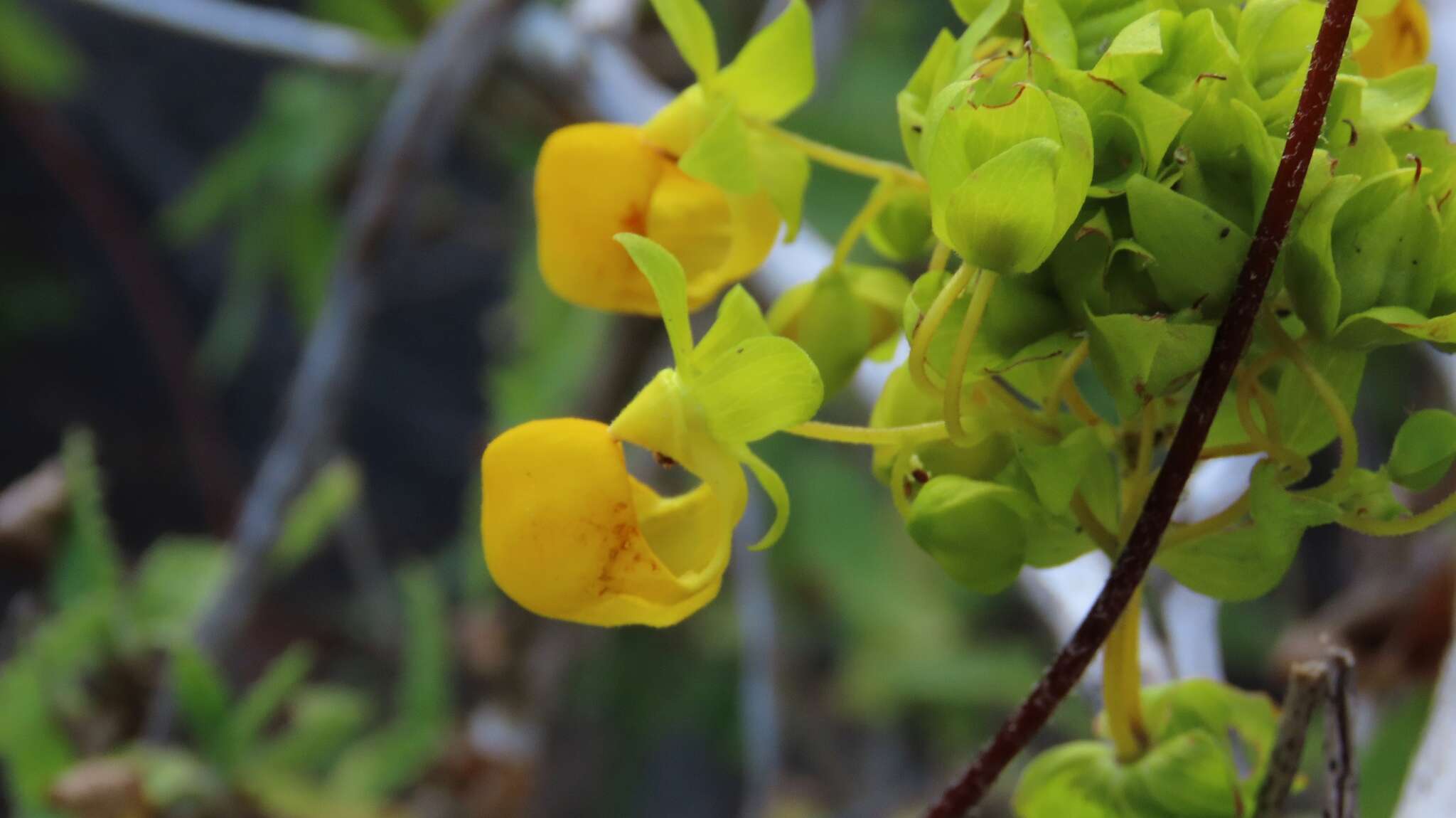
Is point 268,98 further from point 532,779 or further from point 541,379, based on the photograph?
point 532,779

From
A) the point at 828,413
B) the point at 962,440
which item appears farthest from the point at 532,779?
the point at 962,440

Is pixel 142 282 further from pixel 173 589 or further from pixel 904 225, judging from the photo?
pixel 904 225

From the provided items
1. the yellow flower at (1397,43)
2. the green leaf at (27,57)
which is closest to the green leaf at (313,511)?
the yellow flower at (1397,43)

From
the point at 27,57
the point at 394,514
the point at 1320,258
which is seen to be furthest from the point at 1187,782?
the point at 394,514

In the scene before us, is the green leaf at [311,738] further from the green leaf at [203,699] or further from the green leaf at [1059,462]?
the green leaf at [1059,462]

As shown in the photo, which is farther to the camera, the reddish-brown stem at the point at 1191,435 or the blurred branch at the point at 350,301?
the blurred branch at the point at 350,301

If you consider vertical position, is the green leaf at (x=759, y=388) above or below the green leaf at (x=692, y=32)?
below
